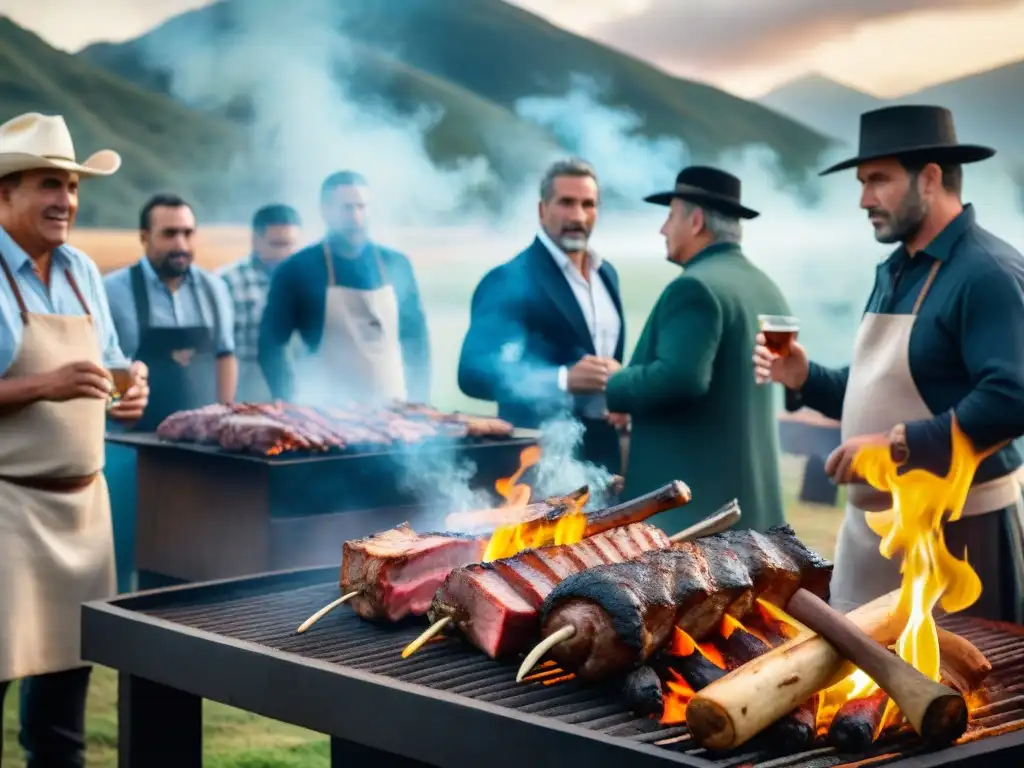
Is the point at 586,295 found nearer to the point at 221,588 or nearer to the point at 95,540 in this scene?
the point at 95,540

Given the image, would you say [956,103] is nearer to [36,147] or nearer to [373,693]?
[36,147]

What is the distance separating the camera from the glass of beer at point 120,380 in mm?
4090

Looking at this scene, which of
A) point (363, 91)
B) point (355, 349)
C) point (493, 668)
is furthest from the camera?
point (363, 91)

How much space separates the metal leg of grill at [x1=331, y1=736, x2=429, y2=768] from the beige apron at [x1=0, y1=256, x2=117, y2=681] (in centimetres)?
131

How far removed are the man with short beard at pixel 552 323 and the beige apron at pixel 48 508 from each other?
1809mm

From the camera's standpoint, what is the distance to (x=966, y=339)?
3.74 meters

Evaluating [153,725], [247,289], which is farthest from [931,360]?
[247,289]

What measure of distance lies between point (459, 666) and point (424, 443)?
2673 millimetres

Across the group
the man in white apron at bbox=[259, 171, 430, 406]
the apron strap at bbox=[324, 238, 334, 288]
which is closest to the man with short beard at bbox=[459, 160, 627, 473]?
the man in white apron at bbox=[259, 171, 430, 406]

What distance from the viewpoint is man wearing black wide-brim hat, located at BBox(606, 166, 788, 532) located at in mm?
4598

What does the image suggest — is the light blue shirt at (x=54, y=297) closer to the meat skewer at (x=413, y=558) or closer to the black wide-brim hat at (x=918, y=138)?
the meat skewer at (x=413, y=558)

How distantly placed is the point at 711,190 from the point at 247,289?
4.22 m

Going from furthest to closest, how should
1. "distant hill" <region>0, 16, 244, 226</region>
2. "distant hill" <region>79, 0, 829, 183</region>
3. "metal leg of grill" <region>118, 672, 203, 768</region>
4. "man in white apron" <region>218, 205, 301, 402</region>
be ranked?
"distant hill" <region>79, 0, 829, 183</region> → "distant hill" <region>0, 16, 244, 226</region> → "man in white apron" <region>218, 205, 301, 402</region> → "metal leg of grill" <region>118, 672, 203, 768</region>

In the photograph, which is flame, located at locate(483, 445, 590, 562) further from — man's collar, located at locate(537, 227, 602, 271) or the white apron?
the white apron
